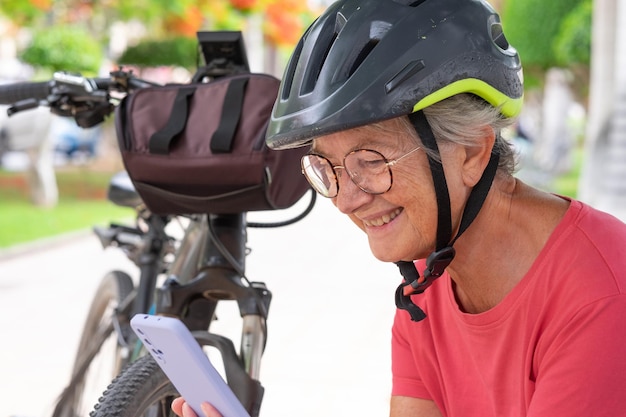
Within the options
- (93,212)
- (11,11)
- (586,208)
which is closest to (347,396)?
(586,208)

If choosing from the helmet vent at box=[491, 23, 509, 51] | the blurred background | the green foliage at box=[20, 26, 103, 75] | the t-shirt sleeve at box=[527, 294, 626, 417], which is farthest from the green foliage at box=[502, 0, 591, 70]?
the t-shirt sleeve at box=[527, 294, 626, 417]

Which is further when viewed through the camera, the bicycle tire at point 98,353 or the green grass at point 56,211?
the green grass at point 56,211

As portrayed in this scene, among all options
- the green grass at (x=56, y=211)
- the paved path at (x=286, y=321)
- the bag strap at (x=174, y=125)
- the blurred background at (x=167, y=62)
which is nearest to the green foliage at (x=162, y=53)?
the blurred background at (x=167, y=62)

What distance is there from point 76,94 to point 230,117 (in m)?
0.59

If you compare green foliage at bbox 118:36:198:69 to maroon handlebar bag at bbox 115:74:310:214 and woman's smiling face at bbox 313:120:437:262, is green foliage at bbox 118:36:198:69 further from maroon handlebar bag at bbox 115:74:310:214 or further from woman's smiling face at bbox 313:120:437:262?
woman's smiling face at bbox 313:120:437:262

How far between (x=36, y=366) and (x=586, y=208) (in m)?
4.52

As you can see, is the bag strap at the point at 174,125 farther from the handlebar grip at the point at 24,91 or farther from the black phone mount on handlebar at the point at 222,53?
the handlebar grip at the point at 24,91

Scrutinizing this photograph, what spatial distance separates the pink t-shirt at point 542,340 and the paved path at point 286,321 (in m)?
1.69

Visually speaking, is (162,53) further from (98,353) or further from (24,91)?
(24,91)

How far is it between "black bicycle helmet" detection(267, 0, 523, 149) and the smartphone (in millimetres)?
398

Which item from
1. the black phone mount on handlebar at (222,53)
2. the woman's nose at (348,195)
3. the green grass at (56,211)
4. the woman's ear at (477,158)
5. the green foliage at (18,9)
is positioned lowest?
the woman's nose at (348,195)

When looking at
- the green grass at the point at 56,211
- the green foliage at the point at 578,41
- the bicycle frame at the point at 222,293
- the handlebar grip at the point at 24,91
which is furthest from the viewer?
the green foliage at the point at 578,41

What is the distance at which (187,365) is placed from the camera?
1.87m

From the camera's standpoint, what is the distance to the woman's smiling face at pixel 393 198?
5.80ft
